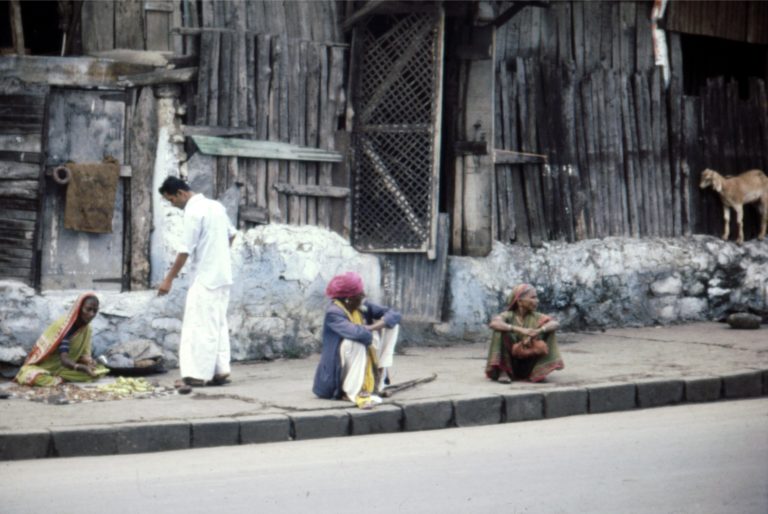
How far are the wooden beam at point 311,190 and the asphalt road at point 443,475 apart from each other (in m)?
4.03

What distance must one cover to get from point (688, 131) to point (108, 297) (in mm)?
7088

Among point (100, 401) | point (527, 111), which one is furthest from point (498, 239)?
point (100, 401)

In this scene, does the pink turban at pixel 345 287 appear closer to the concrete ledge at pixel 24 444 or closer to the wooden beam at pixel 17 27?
the concrete ledge at pixel 24 444

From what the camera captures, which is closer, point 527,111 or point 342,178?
point 342,178

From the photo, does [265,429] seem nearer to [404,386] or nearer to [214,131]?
[404,386]

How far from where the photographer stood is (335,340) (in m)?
9.31

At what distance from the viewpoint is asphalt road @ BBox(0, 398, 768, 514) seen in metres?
6.40

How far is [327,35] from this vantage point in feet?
41.1

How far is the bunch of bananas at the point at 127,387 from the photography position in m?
9.83

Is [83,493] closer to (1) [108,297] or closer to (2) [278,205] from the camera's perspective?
(1) [108,297]

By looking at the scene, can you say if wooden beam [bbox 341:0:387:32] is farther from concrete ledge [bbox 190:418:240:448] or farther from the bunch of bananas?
concrete ledge [bbox 190:418:240:448]

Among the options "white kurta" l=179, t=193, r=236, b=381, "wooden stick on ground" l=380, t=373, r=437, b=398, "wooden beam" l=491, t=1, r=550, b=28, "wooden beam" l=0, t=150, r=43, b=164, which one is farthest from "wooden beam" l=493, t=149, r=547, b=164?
"wooden beam" l=0, t=150, r=43, b=164

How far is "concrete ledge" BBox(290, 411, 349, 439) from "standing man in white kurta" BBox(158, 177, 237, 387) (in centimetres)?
175

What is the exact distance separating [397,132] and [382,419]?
4.40 meters
